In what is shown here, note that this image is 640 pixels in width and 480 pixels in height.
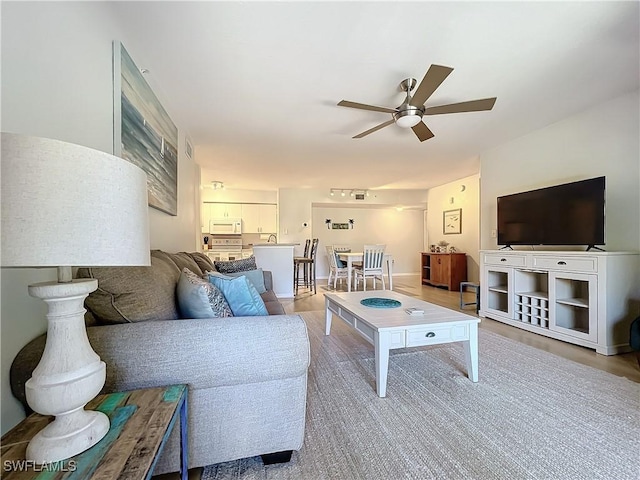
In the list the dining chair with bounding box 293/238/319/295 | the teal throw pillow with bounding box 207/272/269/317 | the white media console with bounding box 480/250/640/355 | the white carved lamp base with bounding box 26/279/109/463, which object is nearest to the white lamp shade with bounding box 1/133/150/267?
the white carved lamp base with bounding box 26/279/109/463

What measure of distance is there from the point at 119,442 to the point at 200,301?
0.58 m

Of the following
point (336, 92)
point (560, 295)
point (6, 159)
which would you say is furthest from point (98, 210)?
point (560, 295)

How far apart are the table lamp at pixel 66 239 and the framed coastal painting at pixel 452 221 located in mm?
6662

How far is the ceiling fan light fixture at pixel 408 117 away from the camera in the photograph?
2.38 m

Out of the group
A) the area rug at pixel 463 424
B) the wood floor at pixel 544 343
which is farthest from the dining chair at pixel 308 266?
the area rug at pixel 463 424

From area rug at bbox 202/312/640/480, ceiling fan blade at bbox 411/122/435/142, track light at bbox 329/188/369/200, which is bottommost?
area rug at bbox 202/312/640/480

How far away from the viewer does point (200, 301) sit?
1242 mm

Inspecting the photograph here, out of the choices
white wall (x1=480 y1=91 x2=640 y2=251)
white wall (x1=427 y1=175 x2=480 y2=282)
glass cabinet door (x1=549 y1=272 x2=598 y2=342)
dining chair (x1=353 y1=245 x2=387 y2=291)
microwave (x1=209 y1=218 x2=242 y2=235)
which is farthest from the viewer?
microwave (x1=209 y1=218 x2=242 y2=235)

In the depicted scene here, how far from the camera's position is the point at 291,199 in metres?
6.95

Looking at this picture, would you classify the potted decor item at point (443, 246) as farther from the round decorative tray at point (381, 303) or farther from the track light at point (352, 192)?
the round decorative tray at point (381, 303)

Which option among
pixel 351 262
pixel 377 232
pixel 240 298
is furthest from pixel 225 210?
pixel 240 298

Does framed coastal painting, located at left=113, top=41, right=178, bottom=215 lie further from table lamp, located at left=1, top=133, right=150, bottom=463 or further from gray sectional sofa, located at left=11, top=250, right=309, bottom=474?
table lamp, located at left=1, top=133, right=150, bottom=463

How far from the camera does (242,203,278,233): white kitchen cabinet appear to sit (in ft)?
24.1

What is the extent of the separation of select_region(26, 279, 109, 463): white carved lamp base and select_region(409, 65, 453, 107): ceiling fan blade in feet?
6.72
